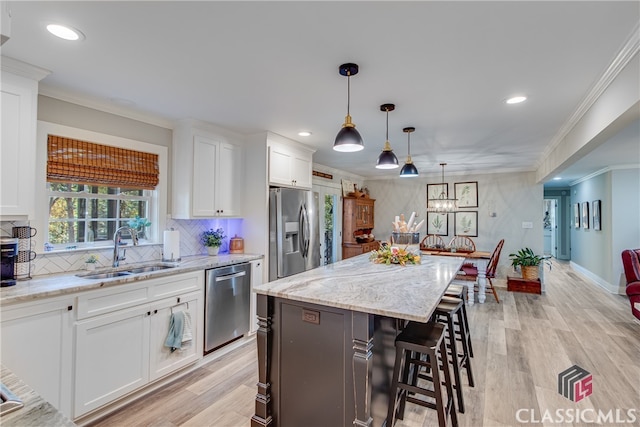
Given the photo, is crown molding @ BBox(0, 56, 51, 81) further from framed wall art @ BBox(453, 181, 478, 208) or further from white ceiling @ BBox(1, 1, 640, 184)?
framed wall art @ BBox(453, 181, 478, 208)

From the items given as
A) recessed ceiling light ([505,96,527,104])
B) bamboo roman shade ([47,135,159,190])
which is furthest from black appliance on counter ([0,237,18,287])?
recessed ceiling light ([505,96,527,104])

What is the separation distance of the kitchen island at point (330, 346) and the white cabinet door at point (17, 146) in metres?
1.71

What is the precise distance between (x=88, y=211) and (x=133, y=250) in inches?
20.2

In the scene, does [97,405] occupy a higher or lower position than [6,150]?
lower

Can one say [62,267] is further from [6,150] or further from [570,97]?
[570,97]

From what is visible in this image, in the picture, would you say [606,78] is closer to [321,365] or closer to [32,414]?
[321,365]

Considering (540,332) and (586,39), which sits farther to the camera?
(540,332)

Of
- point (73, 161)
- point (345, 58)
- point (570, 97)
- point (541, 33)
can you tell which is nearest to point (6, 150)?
point (73, 161)

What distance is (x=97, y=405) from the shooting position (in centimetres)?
216

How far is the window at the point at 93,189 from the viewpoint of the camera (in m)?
2.57

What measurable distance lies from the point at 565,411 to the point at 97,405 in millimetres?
3329

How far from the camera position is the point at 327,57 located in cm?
197

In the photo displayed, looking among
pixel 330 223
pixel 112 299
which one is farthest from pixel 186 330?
pixel 330 223

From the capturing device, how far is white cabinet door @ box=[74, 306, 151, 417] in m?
2.09
